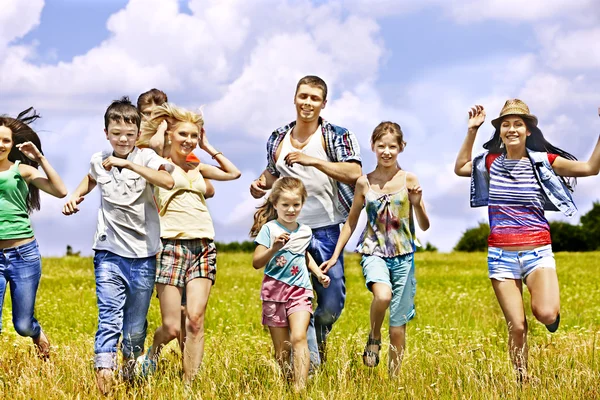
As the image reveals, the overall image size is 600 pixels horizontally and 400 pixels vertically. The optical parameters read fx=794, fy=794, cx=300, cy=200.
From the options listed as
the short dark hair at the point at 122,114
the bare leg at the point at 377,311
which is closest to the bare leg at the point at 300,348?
the bare leg at the point at 377,311

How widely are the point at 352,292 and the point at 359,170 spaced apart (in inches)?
412

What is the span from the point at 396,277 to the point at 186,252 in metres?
1.89

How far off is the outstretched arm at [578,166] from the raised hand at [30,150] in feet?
15.4

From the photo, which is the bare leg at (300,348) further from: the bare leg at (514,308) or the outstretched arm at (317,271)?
the bare leg at (514,308)

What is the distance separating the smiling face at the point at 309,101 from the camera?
7.11 metres

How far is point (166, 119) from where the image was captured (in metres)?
7.16

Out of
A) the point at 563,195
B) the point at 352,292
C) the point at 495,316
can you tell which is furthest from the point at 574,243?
the point at 563,195

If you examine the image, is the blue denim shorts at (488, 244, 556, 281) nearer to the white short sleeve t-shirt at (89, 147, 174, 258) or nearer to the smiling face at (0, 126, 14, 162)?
the white short sleeve t-shirt at (89, 147, 174, 258)

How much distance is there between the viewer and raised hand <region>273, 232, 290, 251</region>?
21.4 ft

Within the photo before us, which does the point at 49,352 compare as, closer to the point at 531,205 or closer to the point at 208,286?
the point at 208,286

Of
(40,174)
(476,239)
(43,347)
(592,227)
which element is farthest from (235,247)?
(40,174)

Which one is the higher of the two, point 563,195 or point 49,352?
point 563,195

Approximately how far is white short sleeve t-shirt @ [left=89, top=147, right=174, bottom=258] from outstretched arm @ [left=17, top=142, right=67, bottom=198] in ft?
2.49

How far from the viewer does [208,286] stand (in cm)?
680
